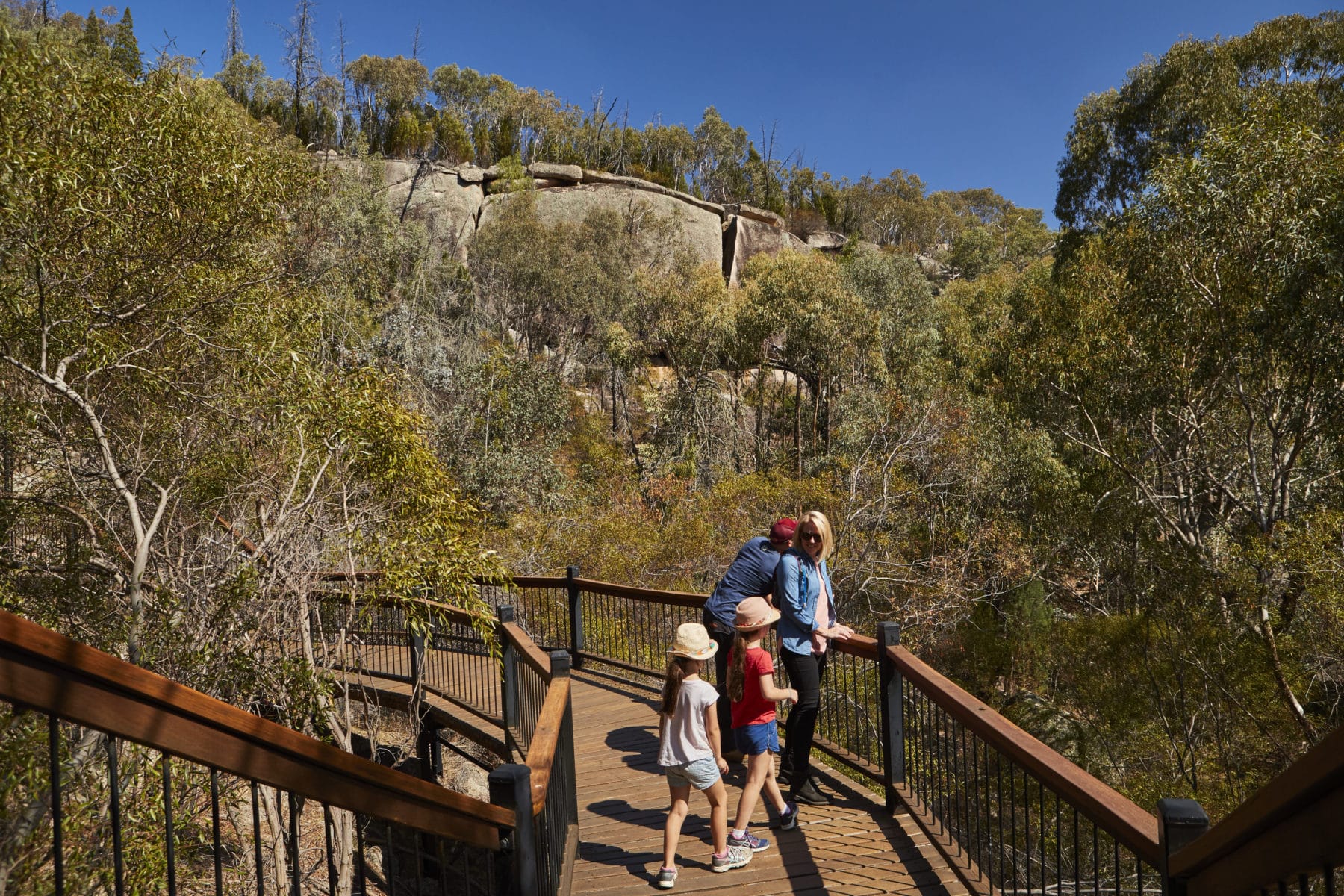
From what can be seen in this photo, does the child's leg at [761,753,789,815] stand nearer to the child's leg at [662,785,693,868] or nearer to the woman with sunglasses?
the woman with sunglasses

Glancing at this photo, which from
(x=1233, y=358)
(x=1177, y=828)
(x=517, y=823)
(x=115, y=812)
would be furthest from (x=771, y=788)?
(x=1233, y=358)

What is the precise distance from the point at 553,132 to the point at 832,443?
139ft

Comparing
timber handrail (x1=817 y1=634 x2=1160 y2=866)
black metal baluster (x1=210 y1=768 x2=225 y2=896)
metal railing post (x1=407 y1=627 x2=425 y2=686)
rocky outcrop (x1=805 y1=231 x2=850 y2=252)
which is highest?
rocky outcrop (x1=805 y1=231 x2=850 y2=252)

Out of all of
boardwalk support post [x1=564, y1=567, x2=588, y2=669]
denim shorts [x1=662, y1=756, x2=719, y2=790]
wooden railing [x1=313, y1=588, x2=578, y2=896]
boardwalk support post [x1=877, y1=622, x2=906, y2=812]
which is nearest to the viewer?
wooden railing [x1=313, y1=588, x2=578, y2=896]

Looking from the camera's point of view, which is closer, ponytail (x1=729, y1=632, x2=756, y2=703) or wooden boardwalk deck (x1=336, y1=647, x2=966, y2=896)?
wooden boardwalk deck (x1=336, y1=647, x2=966, y2=896)

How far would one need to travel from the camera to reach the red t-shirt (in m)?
4.73

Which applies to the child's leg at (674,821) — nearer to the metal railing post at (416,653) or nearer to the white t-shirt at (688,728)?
the white t-shirt at (688,728)

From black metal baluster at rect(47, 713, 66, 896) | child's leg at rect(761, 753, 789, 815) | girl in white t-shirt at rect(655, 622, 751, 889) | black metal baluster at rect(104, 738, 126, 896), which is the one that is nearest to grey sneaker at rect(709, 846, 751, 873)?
girl in white t-shirt at rect(655, 622, 751, 889)

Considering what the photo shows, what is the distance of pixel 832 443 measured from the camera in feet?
82.1

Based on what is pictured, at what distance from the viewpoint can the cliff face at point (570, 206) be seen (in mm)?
43594

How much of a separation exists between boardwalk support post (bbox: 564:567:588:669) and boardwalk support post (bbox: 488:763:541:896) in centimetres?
731

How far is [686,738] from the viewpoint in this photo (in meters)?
4.53

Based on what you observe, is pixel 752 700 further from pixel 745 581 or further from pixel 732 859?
pixel 745 581

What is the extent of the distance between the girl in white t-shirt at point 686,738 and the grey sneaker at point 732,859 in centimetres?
19
